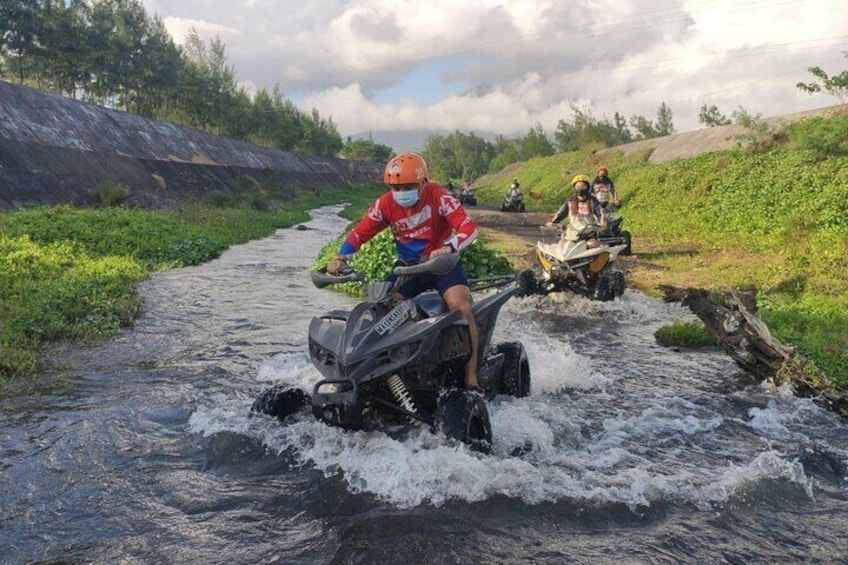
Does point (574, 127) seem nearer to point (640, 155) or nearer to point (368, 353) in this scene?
point (640, 155)

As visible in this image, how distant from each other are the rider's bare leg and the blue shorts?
0.11 m

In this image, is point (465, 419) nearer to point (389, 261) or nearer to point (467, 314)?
point (467, 314)

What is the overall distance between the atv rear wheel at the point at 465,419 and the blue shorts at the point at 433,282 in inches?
39.9

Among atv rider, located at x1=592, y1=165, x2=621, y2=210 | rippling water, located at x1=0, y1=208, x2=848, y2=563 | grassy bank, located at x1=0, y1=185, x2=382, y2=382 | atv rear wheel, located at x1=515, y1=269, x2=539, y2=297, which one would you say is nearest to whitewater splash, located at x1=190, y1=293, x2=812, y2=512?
rippling water, located at x1=0, y1=208, x2=848, y2=563

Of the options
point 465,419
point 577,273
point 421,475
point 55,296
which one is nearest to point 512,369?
point 465,419

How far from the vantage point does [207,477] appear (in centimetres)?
471

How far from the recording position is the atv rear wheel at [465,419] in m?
4.61

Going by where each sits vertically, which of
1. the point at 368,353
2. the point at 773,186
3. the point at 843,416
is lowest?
the point at 843,416

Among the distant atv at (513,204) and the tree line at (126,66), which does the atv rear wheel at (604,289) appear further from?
the tree line at (126,66)

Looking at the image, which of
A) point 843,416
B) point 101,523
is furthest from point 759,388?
point 101,523

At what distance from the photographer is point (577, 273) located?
1167cm

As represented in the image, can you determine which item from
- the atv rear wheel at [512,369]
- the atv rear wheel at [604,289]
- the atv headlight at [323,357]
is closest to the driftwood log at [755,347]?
the atv rear wheel at [512,369]

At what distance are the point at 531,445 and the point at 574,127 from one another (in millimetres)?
75175

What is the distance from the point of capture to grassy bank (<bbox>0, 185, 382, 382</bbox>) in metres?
8.63
